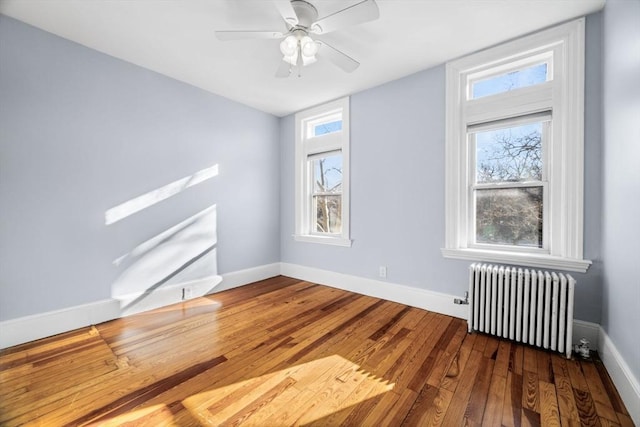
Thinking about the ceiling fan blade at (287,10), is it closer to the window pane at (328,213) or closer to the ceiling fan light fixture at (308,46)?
the ceiling fan light fixture at (308,46)

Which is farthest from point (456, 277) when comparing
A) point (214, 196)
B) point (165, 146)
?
point (165, 146)

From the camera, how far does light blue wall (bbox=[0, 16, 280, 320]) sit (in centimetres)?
210

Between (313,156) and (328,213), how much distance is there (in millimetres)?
907

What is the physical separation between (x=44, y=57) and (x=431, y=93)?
11.9ft

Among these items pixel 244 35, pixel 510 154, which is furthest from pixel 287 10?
pixel 510 154

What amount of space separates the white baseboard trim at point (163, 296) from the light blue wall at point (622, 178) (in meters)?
3.69

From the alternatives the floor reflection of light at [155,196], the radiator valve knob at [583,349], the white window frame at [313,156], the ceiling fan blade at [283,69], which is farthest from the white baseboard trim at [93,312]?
the radiator valve knob at [583,349]

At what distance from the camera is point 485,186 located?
2.51 m

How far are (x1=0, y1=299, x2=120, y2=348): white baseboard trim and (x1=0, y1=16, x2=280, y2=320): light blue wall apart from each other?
0.06m

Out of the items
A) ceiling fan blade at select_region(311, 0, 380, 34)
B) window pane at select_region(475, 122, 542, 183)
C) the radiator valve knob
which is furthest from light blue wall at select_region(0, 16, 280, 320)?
the radiator valve knob

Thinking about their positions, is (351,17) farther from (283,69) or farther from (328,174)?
(328,174)

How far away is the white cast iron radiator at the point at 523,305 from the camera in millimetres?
1925

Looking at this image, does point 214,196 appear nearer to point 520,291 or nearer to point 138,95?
point 138,95

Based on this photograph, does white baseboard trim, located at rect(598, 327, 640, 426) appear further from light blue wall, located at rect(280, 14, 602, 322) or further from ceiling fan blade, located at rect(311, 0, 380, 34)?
ceiling fan blade, located at rect(311, 0, 380, 34)
